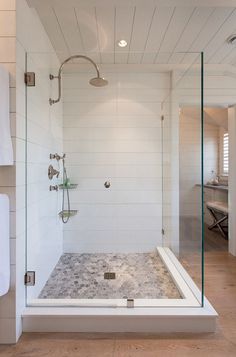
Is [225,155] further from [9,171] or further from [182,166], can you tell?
[9,171]

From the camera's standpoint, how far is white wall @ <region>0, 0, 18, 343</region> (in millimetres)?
1573

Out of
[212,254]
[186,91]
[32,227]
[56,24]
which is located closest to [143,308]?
[32,227]

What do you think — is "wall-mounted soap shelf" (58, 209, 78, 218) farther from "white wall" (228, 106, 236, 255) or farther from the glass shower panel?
Answer: "white wall" (228, 106, 236, 255)

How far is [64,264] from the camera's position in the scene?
2.76m

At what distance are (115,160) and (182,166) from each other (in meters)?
0.87

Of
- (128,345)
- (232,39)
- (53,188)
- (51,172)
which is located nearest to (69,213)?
(53,188)

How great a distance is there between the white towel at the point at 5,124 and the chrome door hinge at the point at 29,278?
0.85 meters

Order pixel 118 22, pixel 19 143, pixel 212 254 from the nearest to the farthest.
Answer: pixel 19 143
pixel 118 22
pixel 212 254

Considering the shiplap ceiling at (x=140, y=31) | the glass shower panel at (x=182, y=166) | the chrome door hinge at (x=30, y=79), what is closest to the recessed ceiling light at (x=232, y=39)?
the shiplap ceiling at (x=140, y=31)

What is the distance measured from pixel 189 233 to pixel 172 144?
1.15 m

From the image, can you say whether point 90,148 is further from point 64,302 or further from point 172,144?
point 64,302

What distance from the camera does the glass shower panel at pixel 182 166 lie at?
2.53 meters

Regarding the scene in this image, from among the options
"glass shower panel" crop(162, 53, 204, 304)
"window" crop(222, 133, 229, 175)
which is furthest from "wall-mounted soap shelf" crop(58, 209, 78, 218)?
"window" crop(222, 133, 229, 175)

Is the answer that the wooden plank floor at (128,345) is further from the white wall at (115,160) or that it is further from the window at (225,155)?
the window at (225,155)
